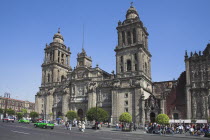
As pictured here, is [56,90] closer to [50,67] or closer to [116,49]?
[50,67]

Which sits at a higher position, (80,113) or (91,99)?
(91,99)

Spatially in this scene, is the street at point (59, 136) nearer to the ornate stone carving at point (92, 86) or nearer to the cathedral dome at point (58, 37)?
the ornate stone carving at point (92, 86)

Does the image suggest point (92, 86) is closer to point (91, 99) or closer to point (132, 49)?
point (91, 99)

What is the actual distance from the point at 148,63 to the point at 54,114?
108 ft

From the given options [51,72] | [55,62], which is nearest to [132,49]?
[55,62]

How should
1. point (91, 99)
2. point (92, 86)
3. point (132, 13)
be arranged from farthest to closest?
1. point (132, 13)
2. point (92, 86)
3. point (91, 99)

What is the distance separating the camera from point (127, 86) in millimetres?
57469

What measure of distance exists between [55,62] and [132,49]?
91.7 feet

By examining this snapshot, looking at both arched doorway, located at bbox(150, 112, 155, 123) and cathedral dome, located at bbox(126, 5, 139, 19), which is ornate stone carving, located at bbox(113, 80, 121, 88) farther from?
cathedral dome, located at bbox(126, 5, 139, 19)

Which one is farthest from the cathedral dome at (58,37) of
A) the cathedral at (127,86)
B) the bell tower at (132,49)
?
the bell tower at (132,49)

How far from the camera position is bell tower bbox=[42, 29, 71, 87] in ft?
244

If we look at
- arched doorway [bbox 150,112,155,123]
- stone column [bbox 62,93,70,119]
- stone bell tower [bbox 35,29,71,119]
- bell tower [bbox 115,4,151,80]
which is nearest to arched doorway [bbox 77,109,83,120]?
stone column [bbox 62,93,70,119]

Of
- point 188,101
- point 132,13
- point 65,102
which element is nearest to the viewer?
point 188,101

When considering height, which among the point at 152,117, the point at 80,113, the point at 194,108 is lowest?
the point at 152,117
